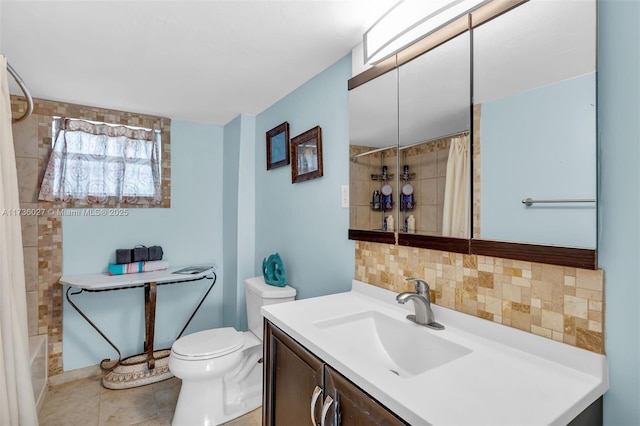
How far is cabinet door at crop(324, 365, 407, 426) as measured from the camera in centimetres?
78

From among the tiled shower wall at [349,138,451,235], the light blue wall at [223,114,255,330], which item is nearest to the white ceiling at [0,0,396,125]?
the light blue wall at [223,114,255,330]

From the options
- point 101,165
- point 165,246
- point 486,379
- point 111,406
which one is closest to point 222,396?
point 111,406

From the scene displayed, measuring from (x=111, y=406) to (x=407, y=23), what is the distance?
2.82m

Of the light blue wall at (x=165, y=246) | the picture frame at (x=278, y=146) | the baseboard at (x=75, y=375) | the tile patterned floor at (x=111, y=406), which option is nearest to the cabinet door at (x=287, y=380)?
the tile patterned floor at (x=111, y=406)

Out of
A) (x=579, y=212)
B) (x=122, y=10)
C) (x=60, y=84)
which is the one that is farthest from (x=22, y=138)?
(x=579, y=212)

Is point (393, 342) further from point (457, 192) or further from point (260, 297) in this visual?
point (260, 297)

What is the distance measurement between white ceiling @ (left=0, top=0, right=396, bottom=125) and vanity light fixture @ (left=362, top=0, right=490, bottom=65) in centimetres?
16

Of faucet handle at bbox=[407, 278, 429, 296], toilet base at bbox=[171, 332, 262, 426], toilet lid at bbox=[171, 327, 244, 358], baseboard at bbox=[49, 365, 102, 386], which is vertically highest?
faucet handle at bbox=[407, 278, 429, 296]

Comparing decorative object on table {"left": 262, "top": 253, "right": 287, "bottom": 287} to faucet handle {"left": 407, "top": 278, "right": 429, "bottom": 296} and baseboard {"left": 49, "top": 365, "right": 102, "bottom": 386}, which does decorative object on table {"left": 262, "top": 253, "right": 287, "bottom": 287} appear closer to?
faucet handle {"left": 407, "top": 278, "right": 429, "bottom": 296}

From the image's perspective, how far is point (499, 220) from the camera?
3.40ft

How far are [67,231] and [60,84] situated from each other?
1.10 m

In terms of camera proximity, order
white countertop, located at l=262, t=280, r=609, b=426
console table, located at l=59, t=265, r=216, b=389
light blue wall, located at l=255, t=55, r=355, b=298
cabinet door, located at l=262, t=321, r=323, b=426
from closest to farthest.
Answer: white countertop, located at l=262, t=280, r=609, b=426 → cabinet door, located at l=262, t=321, r=323, b=426 → light blue wall, located at l=255, t=55, r=355, b=298 → console table, located at l=59, t=265, r=216, b=389

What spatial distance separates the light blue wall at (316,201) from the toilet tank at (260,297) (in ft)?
0.32

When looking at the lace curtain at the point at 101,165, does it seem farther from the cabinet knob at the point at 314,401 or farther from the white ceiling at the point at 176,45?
the cabinet knob at the point at 314,401
